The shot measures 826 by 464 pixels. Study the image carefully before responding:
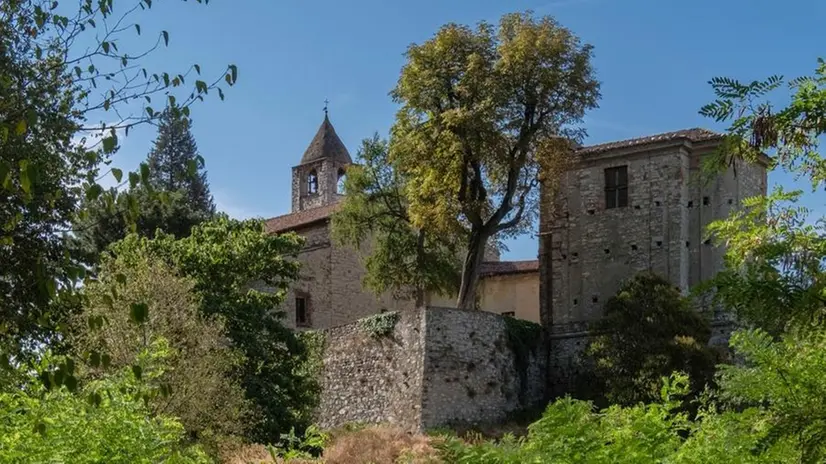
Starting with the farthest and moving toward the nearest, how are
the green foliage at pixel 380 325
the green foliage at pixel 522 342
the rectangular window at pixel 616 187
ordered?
the rectangular window at pixel 616 187
the green foliage at pixel 522 342
the green foliage at pixel 380 325

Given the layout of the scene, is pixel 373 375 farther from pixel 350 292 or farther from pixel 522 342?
pixel 350 292

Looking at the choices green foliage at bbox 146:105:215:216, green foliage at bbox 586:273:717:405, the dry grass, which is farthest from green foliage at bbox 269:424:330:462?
green foliage at bbox 146:105:215:216

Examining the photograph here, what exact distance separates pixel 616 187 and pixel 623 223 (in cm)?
112

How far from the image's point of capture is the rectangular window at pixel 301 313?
4041 centimetres

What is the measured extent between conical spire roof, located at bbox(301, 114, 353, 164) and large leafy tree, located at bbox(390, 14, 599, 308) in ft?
108

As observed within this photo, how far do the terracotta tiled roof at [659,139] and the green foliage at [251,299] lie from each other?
9048mm

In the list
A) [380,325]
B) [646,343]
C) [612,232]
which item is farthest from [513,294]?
[646,343]

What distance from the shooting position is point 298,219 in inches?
1721

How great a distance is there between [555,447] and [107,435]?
3830 millimetres

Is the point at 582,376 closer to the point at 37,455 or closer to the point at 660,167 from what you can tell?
the point at 660,167

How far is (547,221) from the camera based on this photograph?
34125 mm

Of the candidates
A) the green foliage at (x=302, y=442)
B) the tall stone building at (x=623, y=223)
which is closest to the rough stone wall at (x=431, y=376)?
the tall stone building at (x=623, y=223)

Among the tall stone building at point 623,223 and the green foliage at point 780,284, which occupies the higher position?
the tall stone building at point 623,223

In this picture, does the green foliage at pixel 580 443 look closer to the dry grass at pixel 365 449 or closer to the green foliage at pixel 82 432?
the green foliage at pixel 82 432
